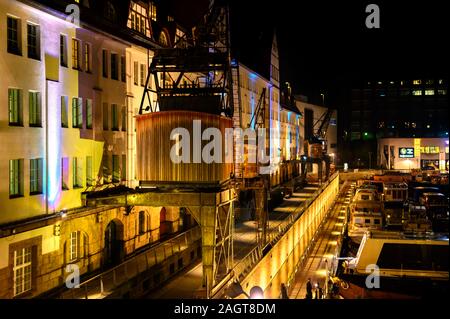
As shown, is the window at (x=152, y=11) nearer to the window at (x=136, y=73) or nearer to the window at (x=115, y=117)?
the window at (x=136, y=73)

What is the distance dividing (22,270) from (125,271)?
431 centimetres

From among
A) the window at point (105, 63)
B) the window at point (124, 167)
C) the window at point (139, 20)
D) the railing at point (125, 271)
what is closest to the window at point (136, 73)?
the window at point (139, 20)

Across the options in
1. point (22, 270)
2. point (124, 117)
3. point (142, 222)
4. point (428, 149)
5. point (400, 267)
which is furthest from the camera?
point (428, 149)

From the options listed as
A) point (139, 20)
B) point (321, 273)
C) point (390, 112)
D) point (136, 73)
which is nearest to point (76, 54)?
point (136, 73)

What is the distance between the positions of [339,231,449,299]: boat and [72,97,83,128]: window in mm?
12803

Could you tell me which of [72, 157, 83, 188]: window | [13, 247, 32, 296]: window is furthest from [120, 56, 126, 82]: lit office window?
[13, 247, 32, 296]: window

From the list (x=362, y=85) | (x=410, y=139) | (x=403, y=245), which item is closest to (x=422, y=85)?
(x=362, y=85)

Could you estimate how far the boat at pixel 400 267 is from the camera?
19250 mm

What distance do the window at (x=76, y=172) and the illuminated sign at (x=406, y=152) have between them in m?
91.2

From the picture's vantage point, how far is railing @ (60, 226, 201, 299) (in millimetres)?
20734

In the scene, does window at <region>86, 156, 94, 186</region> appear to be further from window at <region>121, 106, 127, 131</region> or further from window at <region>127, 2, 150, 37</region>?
window at <region>127, 2, 150, 37</region>

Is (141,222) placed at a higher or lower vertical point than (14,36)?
lower

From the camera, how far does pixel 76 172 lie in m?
25.8

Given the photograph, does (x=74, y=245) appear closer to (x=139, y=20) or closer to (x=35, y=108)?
(x=35, y=108)
